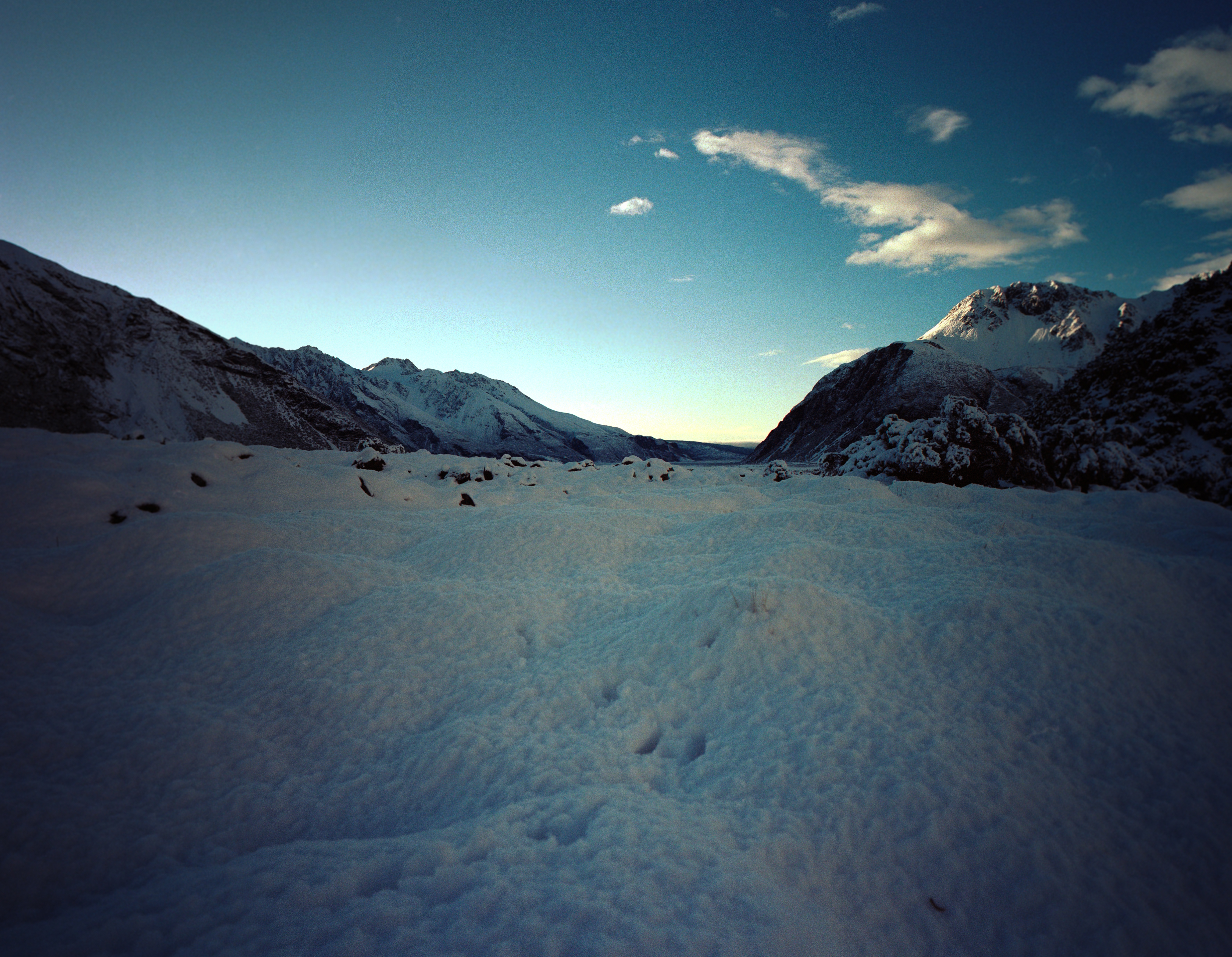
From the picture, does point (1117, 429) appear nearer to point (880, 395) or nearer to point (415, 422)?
point (880, 395)

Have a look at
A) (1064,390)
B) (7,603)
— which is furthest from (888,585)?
(1064,390)

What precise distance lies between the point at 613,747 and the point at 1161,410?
32.5 meters

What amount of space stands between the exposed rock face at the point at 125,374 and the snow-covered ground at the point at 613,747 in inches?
1748

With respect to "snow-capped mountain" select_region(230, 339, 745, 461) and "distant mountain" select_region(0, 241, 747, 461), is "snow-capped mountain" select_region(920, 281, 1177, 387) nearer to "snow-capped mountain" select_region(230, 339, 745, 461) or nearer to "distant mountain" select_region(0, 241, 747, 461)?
"snow-capped mountain" select_region(230, 339, 745, 461)

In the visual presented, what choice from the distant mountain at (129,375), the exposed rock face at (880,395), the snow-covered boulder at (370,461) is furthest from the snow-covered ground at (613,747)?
the exposed rock face at (880,395)

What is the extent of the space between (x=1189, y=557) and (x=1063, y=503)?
5250mm

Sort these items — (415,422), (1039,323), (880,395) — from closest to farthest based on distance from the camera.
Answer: (880,395) < (1039,323) < (415,422)

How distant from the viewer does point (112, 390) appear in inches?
1706

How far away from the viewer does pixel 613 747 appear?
3936mm

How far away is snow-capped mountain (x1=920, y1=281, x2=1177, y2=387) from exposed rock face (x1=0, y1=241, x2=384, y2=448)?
474 ft

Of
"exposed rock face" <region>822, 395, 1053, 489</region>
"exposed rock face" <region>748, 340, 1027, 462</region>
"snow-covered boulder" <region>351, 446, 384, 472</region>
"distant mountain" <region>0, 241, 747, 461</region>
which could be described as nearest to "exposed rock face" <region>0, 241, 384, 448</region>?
"distant mountain" <region>0, 241, 747, 461</region>

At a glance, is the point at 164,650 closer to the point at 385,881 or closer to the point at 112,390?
the point at 385,881

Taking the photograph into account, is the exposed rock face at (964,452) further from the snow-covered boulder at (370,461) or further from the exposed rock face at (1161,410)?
the snow-covered boulder at (370,461)

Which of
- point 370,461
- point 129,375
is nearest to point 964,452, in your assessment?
point 370,461
